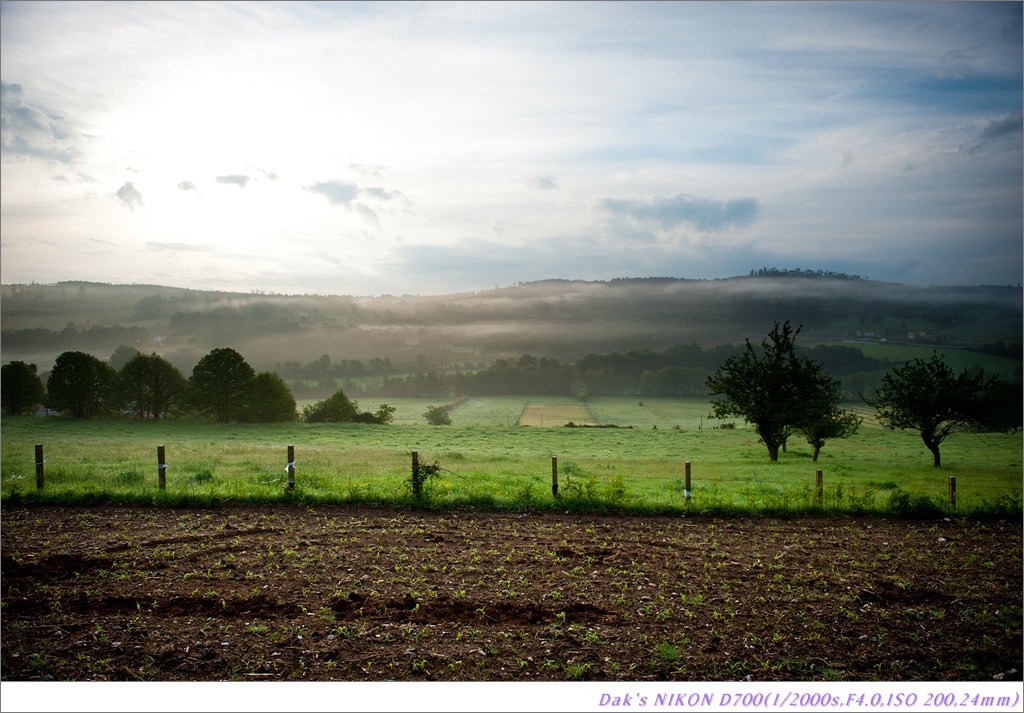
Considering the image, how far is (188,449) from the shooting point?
101 ft

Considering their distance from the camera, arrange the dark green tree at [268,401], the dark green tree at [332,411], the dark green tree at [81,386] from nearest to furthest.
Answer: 1. the dark green tree at [81,386]
2. the dark green tree at [268,401]
3. the dark green tree at [332,411]

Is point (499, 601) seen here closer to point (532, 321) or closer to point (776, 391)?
point (776, 391)

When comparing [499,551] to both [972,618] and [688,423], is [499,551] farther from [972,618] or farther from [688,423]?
[688,423]

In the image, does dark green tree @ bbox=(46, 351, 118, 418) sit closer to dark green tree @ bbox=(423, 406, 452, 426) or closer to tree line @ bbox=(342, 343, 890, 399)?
dark green tree @ bbox=(423, 406, 452, 426)

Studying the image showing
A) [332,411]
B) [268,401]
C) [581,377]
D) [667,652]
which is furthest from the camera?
[581,377]

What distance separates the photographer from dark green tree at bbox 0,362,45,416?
1785 inches

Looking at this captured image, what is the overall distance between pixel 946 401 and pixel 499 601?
2974 centimetres

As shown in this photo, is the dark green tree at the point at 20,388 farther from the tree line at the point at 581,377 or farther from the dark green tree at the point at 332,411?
the tree line at the point at 581,377

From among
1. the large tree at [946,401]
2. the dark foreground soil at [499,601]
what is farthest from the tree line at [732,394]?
the dark foreground soil at [499,601]

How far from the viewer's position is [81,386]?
45875mm

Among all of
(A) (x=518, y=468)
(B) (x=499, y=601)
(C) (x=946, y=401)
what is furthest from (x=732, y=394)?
(B) (x=499, y=601)

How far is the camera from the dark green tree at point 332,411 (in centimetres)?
5209

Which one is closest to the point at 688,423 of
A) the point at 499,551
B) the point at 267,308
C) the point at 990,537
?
the point at 990,537

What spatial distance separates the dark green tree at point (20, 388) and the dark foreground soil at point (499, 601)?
140 ft
